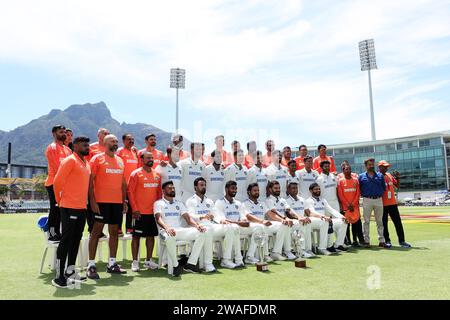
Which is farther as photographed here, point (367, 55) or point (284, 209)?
point (367, 55)

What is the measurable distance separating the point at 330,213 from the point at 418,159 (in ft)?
246

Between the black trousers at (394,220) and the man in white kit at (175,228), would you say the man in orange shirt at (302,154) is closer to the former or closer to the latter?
the black trousers at (394,220)

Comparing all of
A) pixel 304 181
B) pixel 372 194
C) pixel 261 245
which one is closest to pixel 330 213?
pixel 304 181

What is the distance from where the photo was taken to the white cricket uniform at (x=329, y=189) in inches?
380

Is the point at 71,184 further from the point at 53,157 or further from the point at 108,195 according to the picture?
the point at 53,157

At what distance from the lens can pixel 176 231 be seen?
6.68 metres

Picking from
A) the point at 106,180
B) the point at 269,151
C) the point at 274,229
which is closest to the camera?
the point at 106,180

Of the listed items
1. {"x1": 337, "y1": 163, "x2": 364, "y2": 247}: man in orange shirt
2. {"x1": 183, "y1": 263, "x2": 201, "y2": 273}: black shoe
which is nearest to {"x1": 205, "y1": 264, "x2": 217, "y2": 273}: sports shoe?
{"x1": 183, "y1": 263, "x2": 201, "y2": 273}: black shoe

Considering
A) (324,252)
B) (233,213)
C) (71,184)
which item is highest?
(71,184)

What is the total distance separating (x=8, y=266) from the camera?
279 inches

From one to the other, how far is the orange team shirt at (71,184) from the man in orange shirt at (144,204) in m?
1.31

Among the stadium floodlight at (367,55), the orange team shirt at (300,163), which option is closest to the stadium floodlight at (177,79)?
the stadium floodlight at (367,55)
